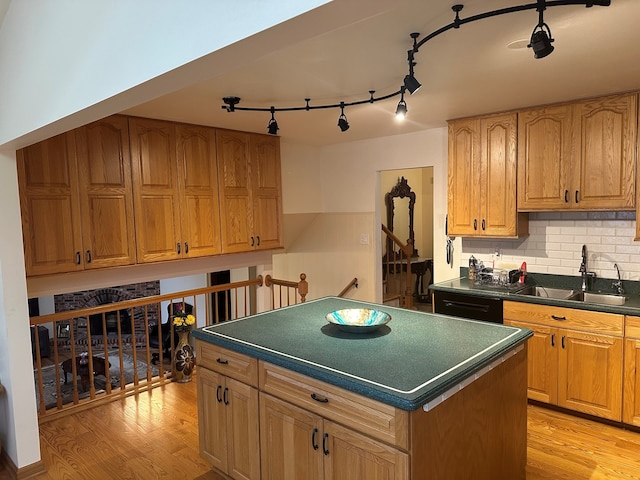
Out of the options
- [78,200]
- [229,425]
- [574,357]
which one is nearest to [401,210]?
[574,357]

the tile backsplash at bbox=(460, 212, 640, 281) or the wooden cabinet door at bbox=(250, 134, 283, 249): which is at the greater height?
the wooden cabinet door at bbox=(250, 134, 283, 249)

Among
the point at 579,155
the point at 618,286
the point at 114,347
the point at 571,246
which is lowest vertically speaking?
the point at 114,347

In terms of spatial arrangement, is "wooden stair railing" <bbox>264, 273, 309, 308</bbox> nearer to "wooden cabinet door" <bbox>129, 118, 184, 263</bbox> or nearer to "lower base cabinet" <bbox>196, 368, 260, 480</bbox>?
"wooden cabinet door" <bbox>129, 118, 184, 263</bbox>

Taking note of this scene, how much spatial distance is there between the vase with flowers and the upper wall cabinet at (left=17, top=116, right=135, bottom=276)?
3.12ft

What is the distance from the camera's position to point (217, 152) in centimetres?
406

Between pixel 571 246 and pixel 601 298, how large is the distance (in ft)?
1.56

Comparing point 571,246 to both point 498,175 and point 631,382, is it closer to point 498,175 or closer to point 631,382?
point 498,175

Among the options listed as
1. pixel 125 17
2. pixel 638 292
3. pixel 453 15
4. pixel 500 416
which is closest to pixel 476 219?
pixel 638 292

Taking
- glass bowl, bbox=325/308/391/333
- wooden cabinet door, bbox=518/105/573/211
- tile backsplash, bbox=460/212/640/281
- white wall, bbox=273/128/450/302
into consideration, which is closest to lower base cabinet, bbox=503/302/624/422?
tile backsplash, bbox=460/212/640/281

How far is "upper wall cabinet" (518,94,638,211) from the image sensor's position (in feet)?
10.0

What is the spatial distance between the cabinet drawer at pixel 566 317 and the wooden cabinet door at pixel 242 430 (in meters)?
2.17

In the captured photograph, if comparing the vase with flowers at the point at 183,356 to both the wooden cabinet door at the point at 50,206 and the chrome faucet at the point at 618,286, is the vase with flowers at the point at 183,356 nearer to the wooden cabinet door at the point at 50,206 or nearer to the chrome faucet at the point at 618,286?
the wooden cabinet door at the point at 50,206

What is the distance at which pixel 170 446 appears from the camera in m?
3.01

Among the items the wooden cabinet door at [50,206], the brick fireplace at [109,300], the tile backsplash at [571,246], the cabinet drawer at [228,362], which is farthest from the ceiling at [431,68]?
the brick fireplace at [109,300]
